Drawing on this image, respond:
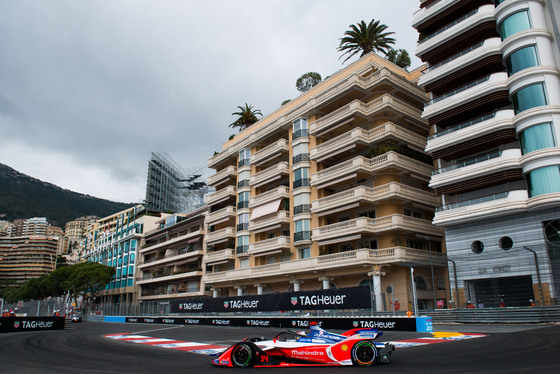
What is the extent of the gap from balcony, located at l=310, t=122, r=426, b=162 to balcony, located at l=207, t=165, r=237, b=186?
1708 cm

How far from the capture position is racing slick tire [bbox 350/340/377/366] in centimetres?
1041

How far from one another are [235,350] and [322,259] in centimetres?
2840

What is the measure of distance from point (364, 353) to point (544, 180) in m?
22.2

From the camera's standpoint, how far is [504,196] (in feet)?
94.1

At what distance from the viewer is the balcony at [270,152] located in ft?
156

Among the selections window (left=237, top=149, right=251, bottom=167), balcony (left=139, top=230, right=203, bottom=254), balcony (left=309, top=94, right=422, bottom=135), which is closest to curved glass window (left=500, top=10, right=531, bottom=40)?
balcony (left=309, top=94, right=422, bottom=135)

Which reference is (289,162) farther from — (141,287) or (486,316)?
(141,287)

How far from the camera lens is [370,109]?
39.5 metres

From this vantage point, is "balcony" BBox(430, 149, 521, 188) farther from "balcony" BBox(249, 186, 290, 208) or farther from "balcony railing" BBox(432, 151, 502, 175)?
"balcony" BBox(249, 186, 290, 208)

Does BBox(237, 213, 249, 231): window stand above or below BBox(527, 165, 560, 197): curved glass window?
above

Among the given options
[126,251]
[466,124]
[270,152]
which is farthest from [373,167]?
[126,251]

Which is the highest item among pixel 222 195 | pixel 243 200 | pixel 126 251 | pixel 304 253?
pixel 222 195

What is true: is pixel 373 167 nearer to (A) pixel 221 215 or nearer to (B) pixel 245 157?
(B) pixel 245 157

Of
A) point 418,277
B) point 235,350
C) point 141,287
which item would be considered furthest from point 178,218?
point 235,350
